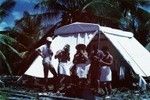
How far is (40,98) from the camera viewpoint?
4871 millimetres

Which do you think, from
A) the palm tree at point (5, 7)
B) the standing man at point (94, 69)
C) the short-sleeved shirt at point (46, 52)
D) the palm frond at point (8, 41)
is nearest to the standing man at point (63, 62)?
the short-sleeved shirt at point (46, 52)

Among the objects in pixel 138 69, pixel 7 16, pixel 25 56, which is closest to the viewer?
pixel 138 69

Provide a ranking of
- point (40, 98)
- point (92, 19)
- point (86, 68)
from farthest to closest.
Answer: point (92, 19)
point (86, 68)
point (40, 98)

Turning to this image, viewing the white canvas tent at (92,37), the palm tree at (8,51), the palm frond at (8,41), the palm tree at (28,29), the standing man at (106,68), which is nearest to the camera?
the standing man at (106,68)

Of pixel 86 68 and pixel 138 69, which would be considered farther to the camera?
pixel 138 69

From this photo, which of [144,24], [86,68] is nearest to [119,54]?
[86,68]

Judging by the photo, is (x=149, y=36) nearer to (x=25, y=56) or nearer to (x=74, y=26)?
(x=25, y=56)

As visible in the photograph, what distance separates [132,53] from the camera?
7340mm

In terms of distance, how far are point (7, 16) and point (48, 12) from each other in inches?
39.1

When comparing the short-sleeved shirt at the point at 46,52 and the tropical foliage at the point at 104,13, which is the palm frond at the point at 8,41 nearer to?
the tropical foliage at the point at 104,13

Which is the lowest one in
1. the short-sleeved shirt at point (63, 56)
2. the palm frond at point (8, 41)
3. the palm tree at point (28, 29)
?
the short-sleeved shirt at point (63, 56)

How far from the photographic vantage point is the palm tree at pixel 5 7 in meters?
10.1

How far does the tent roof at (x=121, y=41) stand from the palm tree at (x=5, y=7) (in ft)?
9.34

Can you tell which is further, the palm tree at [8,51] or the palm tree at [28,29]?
the palm tree at [28,29]
